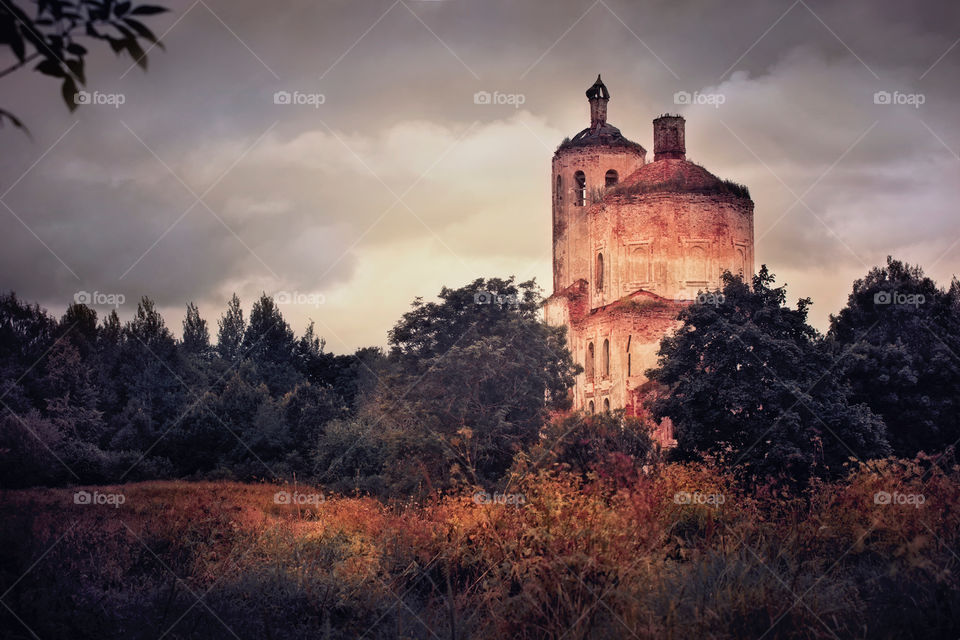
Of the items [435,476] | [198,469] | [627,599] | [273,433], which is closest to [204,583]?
[627,599]

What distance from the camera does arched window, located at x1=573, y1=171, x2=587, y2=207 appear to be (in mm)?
58938

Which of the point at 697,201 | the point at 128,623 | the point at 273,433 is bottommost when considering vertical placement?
the point at 128,623

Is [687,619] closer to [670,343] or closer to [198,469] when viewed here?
[670,343]

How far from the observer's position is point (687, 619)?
25.3ft

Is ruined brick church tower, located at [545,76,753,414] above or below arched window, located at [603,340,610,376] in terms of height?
above

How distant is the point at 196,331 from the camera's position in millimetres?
69625

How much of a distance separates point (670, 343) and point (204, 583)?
67.8 feet
